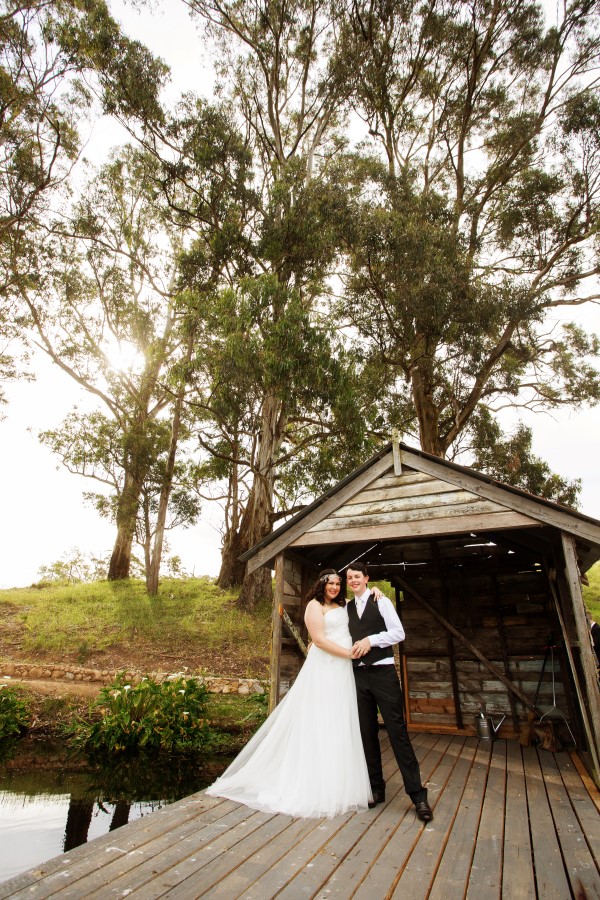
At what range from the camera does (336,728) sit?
4570mm

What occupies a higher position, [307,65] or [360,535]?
[307,65]

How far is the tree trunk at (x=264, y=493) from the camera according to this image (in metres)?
16.2

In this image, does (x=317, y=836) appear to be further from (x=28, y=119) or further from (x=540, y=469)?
(x=28, y=119)

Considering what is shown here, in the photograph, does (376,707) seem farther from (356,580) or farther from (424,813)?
(356,580)

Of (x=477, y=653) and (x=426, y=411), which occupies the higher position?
(x=426, y=411)

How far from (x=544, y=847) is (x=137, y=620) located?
46.5 feet

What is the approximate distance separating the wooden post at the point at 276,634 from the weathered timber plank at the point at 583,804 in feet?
10.8

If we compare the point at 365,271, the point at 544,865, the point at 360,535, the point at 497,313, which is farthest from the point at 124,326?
the point at 544,865

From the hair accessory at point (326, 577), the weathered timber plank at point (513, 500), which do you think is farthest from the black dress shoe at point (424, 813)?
the weathered timber plank at point (513, 500)

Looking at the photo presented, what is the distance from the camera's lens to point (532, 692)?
785 cm

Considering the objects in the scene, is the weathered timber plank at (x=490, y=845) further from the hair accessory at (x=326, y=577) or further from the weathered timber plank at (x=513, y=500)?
the weathered timber plank at (x=513, y=500)

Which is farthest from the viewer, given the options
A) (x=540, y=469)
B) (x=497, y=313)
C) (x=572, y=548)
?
(x=540, y=469)

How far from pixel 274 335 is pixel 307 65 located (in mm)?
14198

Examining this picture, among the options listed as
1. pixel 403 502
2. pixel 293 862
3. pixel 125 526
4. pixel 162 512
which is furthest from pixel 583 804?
pixel 125 526
